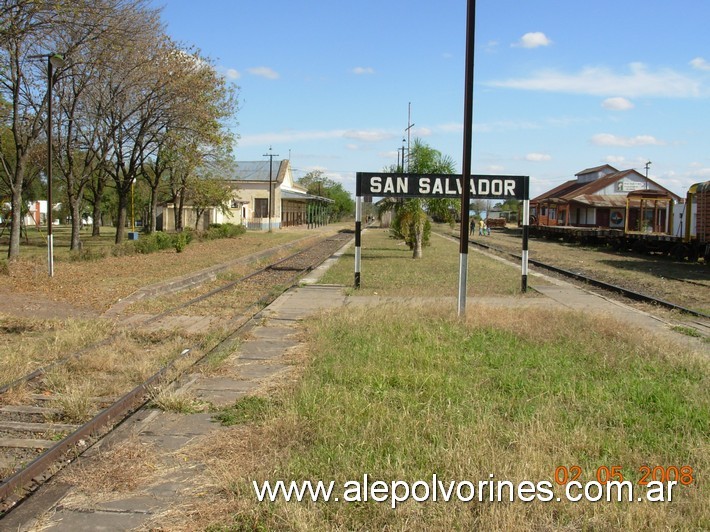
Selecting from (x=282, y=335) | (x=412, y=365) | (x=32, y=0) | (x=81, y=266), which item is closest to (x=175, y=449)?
(x=412, y=365)

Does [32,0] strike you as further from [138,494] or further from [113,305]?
[138,494]

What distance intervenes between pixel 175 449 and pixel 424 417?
1919 millimetres

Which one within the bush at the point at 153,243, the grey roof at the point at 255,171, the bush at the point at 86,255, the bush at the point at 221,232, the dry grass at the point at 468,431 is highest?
the grey roof at the point at 255,171

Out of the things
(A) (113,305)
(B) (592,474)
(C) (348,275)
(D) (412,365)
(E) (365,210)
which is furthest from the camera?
(E) (365,210)

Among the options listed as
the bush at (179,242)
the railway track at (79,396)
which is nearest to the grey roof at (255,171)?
the bush at (179,242)

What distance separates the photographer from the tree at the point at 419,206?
23688 mm

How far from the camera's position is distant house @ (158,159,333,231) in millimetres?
65312

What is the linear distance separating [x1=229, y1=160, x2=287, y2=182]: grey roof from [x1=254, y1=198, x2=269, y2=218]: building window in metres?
2.57

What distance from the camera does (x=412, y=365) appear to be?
6.80 metres

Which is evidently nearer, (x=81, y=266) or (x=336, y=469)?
(x=336, y=469)

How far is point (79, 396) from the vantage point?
5.87 metres

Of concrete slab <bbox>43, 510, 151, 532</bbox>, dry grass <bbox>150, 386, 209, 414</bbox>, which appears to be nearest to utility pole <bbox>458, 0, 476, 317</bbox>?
dry grass <bbox>150, 386, 209, 414</bbox>

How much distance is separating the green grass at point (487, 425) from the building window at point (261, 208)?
64296mm

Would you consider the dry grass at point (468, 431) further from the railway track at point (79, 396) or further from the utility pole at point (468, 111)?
the utility pole at point (468, 111)
